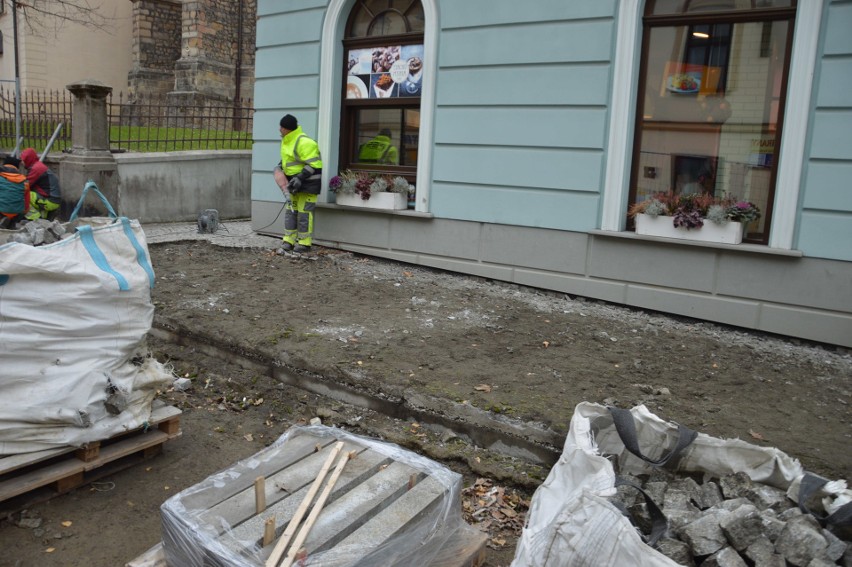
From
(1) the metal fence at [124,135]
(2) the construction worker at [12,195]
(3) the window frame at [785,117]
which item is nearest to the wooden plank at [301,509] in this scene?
(3) the window frame at [785,117]

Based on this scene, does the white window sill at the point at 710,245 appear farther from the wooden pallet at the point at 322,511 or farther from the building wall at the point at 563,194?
the wooden pallet at the point at 322,511

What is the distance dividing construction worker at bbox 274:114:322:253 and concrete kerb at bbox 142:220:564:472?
3.49 metres

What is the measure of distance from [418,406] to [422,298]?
270 centimetres

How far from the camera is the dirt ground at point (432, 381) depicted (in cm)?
355

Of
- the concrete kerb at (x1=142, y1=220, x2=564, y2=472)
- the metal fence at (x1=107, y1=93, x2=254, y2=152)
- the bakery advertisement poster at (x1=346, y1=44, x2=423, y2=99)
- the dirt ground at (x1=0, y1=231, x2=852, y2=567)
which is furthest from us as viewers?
the metal fence at (x1=107, y1=93, x2=254, y2=152)

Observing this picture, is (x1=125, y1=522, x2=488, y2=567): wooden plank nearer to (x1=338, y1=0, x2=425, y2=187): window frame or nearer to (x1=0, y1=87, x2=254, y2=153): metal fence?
(x1=338, y1=0, x2=425, y2=187): window frame

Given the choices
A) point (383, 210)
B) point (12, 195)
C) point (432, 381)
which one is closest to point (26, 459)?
point (432, 381)

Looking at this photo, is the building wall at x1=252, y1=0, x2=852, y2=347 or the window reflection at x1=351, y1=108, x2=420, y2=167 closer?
the building wall at x1=252, y1=0, x2=852, y2=347

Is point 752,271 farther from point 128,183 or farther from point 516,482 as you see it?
point 128,183

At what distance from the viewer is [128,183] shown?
477 inches

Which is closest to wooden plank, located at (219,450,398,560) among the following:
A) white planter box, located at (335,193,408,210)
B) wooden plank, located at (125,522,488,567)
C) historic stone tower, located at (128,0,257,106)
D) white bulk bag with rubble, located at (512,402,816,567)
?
wooden plank, located at (125,522,488,567)

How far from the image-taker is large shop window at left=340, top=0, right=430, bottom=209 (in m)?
8.76

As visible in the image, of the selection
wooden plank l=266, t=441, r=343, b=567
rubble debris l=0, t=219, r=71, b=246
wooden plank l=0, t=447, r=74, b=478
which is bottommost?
wooden plank l=0, t=447, r=74, b=478

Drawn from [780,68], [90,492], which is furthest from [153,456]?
[780,68]
